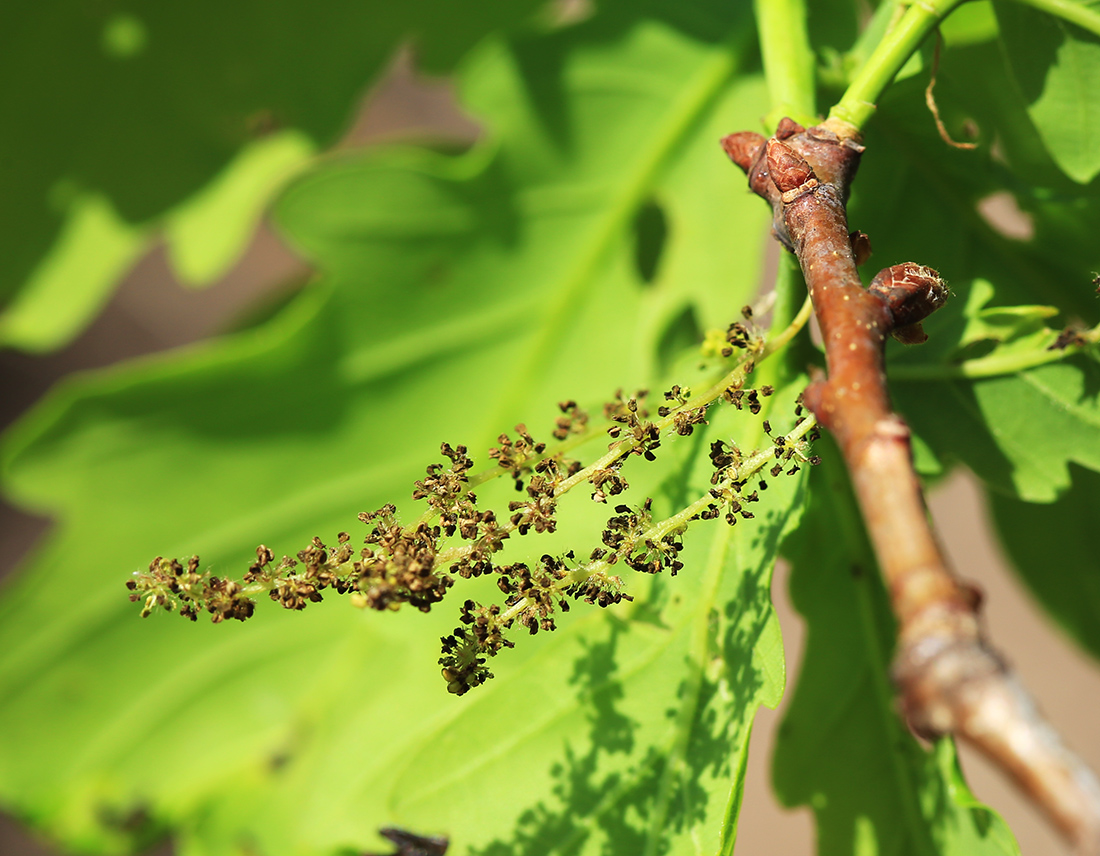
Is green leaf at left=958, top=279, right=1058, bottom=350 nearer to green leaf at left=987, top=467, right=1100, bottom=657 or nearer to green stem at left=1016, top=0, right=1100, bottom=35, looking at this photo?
green stem at left=1016, top=0, right=1100, bottom=35

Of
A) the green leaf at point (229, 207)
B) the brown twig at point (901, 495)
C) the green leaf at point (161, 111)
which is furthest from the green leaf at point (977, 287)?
the green leaf at point (229, 207)

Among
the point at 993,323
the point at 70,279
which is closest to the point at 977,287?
the point at 993,323

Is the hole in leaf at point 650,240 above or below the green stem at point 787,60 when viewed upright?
above

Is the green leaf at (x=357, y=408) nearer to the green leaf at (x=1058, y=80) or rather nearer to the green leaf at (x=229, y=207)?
the green leaf at (x=229, y=207)

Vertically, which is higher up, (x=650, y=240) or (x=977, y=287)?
(x=650, y=240)

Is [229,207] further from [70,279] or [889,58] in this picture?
[889,58]

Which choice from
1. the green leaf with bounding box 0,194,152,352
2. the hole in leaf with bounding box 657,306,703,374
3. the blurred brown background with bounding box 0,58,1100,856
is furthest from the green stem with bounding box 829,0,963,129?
the blurred brown background with bounding box 0,58,1100,856
